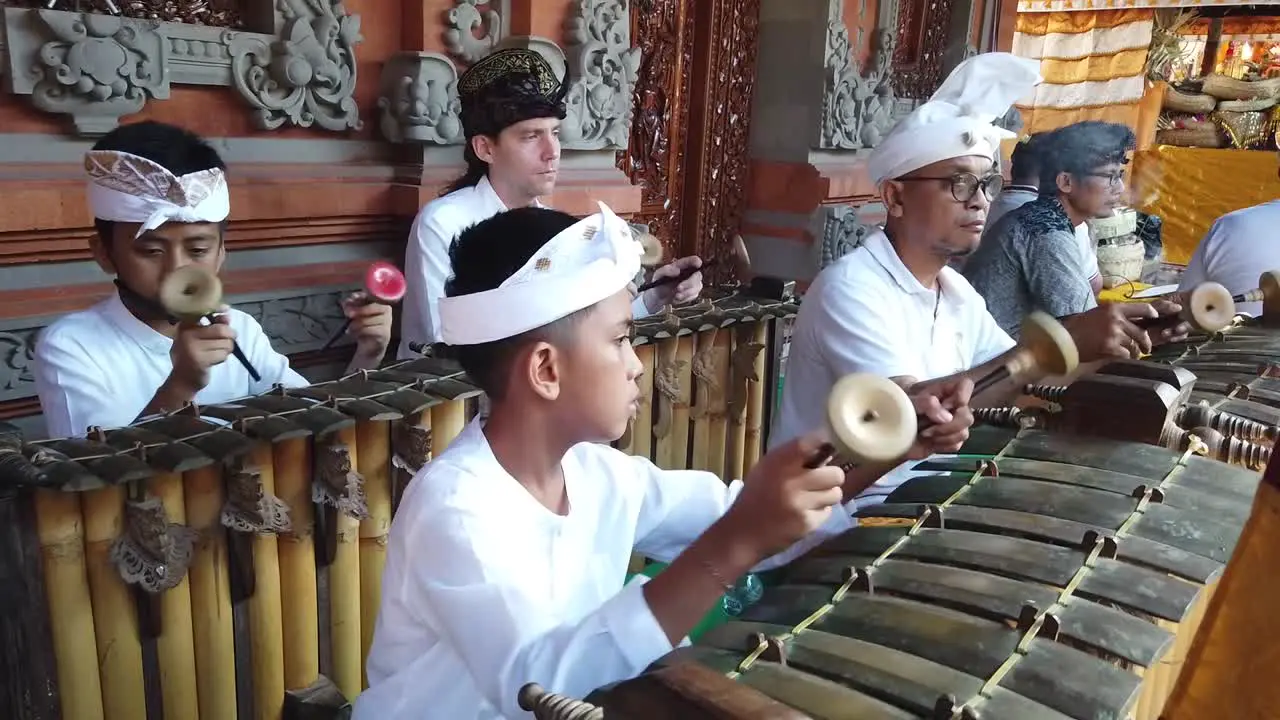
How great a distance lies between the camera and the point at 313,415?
1.91 metres

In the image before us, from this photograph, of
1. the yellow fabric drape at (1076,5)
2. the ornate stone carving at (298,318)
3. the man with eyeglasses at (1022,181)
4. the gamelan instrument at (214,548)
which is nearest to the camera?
the gamelan instrument at (214,548)

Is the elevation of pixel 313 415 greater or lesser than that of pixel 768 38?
lesser

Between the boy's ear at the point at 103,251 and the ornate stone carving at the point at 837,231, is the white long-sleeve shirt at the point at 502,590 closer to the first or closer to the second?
the boy's ear at the point at 103,251

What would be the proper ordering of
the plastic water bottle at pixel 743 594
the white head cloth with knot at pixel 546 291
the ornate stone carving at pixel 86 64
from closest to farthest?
the white head cloth with knot at pixel 546 291 < the plastic water bottle at pixel 743 594 < the ornate stone carving at pixel 86 64

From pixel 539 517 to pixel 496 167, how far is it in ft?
6.91

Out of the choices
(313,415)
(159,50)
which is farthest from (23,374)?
(313,415)

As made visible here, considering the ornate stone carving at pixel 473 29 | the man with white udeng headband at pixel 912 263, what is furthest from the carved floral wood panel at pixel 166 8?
the man with white udeng headband at pixel 912 263

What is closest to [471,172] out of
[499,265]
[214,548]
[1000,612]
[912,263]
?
[912,263]

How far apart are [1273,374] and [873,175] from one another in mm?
1151

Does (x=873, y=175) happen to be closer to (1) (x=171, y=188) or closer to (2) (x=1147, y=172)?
(1) (x=171, y=188)

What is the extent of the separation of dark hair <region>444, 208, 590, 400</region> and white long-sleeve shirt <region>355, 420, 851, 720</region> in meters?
0.11

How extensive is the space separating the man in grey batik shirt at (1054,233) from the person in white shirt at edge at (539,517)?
2.28 m

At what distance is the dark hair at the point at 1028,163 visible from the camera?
12.3 feet

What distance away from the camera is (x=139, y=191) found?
2.07 metres
